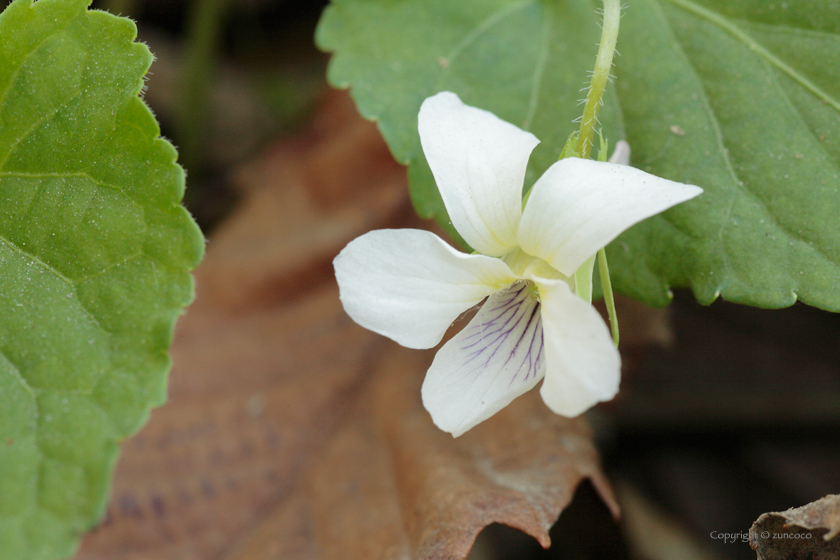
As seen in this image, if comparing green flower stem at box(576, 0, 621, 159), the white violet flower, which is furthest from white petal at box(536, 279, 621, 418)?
green flower stem at box(576, 0, 621, 159)

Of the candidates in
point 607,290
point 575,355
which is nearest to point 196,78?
point 607,290

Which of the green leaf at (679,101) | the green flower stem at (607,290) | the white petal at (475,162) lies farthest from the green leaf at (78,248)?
the green flower stem at (607,290)

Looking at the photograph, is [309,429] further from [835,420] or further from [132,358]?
[835,420]

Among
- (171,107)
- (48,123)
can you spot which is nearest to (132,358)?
(48,123)

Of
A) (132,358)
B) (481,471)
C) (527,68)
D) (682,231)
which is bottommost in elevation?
(481,471)

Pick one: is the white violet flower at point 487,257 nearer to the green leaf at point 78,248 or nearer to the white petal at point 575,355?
the white petal at point 575,355

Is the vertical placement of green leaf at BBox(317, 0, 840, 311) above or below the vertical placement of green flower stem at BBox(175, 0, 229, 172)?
above

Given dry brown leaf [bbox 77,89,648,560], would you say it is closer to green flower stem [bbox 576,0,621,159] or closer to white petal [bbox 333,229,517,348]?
white petal [bbox 333,229,517,348]
